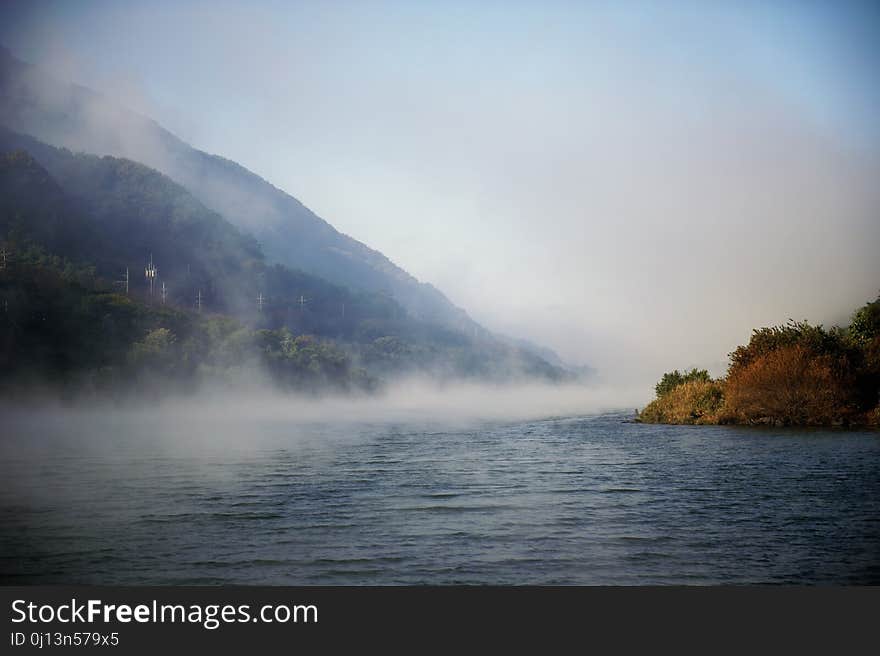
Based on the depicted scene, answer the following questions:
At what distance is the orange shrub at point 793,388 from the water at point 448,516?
28.0 feet

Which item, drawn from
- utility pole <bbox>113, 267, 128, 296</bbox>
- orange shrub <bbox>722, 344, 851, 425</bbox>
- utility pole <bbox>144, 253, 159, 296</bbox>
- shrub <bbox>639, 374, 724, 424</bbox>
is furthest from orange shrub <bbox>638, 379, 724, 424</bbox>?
utility pole <bbox>144, 253, 159, 296</bbox>

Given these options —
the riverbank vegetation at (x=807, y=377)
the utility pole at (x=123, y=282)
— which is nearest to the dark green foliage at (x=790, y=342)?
the riverbank vegetation at (x=807, y=377)

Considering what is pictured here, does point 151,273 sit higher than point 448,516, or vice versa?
point 151,273

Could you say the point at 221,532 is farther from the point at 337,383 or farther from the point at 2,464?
the point at 337,383

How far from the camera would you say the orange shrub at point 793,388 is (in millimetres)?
50531

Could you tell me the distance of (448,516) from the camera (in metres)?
22.2

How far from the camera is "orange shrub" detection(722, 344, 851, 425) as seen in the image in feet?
166

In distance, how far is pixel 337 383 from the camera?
166125 millimetres

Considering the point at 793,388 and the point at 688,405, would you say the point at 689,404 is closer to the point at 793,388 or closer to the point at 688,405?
the point at 688,405

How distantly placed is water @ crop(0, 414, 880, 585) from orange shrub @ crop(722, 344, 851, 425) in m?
8.53

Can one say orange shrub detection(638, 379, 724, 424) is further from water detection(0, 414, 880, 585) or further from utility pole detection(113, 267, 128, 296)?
utility pole detection(113, 267, 128, 296)

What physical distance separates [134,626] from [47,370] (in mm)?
90559

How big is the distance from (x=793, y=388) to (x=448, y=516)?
1502 inches

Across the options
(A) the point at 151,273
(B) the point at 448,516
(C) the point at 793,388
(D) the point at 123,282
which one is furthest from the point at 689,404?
(A) the point at 151,273
